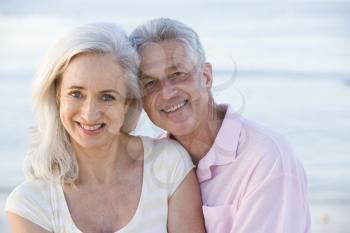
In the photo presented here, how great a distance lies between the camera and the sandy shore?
212 inches

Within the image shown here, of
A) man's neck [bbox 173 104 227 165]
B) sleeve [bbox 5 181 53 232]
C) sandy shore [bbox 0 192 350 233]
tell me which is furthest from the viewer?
sandy shore [bbox 0 192 350 233]

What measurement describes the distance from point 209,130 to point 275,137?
0.93 feet

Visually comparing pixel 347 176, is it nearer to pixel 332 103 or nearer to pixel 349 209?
pixel 349 209

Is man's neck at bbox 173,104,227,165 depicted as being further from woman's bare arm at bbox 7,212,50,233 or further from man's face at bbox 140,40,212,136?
woman's bare arm at bbox 7,212,50,233

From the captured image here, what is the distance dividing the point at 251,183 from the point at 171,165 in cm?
37

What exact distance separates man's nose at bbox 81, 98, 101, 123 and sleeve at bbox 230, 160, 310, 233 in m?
0.63

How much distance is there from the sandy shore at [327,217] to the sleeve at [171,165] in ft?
7.62

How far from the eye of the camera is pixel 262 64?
997 centimetres

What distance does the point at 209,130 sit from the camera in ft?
10.6

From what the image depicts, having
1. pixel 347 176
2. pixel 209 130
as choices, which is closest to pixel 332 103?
pixel 347 176

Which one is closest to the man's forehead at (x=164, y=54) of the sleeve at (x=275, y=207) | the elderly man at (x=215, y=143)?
the elderly man at (x=215, y=143)

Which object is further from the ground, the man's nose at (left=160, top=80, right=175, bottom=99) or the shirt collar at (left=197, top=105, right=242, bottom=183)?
the man's nose at (left=160, top=80, right=175, bottom=99)

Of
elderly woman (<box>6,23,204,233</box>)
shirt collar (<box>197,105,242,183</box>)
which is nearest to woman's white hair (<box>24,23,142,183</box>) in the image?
elderly woman (<box>6,23,204,233</box>)

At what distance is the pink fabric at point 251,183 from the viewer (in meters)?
2.97
